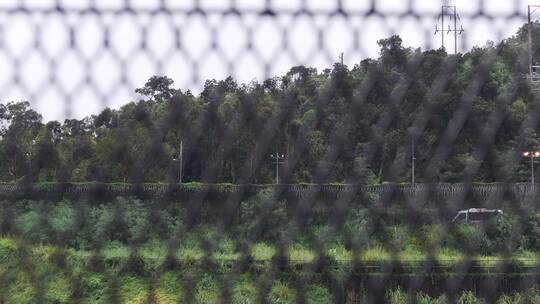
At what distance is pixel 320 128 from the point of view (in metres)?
1.57

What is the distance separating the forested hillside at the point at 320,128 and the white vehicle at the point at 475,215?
111 mm

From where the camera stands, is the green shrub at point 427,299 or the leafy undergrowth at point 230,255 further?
the green shrub at point 427,299

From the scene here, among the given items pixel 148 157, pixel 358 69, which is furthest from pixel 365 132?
pixel 148 157

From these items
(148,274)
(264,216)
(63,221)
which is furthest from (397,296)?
(63,221)

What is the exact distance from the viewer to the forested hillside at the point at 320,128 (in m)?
1.53

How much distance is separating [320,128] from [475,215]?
58 centimetres

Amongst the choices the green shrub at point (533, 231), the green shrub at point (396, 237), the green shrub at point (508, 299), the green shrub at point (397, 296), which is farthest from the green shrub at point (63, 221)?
the green shrub at point (508, 299)

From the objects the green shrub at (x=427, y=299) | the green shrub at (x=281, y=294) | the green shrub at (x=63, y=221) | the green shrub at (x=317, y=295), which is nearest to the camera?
the green shrub at (x=63, y=221)

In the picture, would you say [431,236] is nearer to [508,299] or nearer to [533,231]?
[533,231]

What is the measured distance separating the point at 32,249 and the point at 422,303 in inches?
53.7

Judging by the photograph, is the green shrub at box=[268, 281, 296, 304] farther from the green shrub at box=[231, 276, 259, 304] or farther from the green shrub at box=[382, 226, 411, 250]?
the green shrub at box=[382, 226, 411, 250]

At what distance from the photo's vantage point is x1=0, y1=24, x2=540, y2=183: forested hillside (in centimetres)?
153

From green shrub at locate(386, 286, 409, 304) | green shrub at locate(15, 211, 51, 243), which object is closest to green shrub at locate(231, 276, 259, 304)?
green shrub at locate(386, 286, 409, 304)

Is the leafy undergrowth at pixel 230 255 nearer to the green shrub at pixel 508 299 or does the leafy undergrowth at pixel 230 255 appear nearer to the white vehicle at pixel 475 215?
the white vehicle at pixel 475 215
